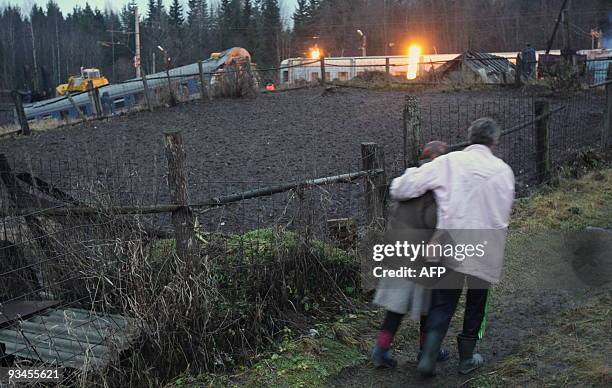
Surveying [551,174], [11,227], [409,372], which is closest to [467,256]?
[409,372]

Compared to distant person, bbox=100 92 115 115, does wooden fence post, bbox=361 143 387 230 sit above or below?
below

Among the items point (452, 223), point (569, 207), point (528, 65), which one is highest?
point (528, 65)

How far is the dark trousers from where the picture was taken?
151 inches

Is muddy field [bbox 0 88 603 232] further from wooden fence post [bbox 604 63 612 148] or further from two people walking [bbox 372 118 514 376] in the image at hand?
two people walking [bbox 372 118 514 376]

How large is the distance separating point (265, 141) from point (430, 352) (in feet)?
34.8

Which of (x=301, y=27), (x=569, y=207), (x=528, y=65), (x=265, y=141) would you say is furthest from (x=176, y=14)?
(x=569, y=207)

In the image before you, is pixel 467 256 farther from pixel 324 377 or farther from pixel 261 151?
pixel 261 151

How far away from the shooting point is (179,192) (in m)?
4.59

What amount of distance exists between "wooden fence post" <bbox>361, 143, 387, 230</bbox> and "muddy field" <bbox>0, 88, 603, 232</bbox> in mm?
534

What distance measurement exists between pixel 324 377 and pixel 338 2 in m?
91.6

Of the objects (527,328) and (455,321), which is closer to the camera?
(527,328)

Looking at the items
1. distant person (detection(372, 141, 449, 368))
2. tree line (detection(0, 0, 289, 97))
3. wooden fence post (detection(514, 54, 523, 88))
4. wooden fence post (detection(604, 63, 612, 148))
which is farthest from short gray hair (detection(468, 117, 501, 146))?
tree line (detection(0, 0, 289, 97))

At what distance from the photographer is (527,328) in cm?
469

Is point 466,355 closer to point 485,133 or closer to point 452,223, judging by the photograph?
point 452,223
